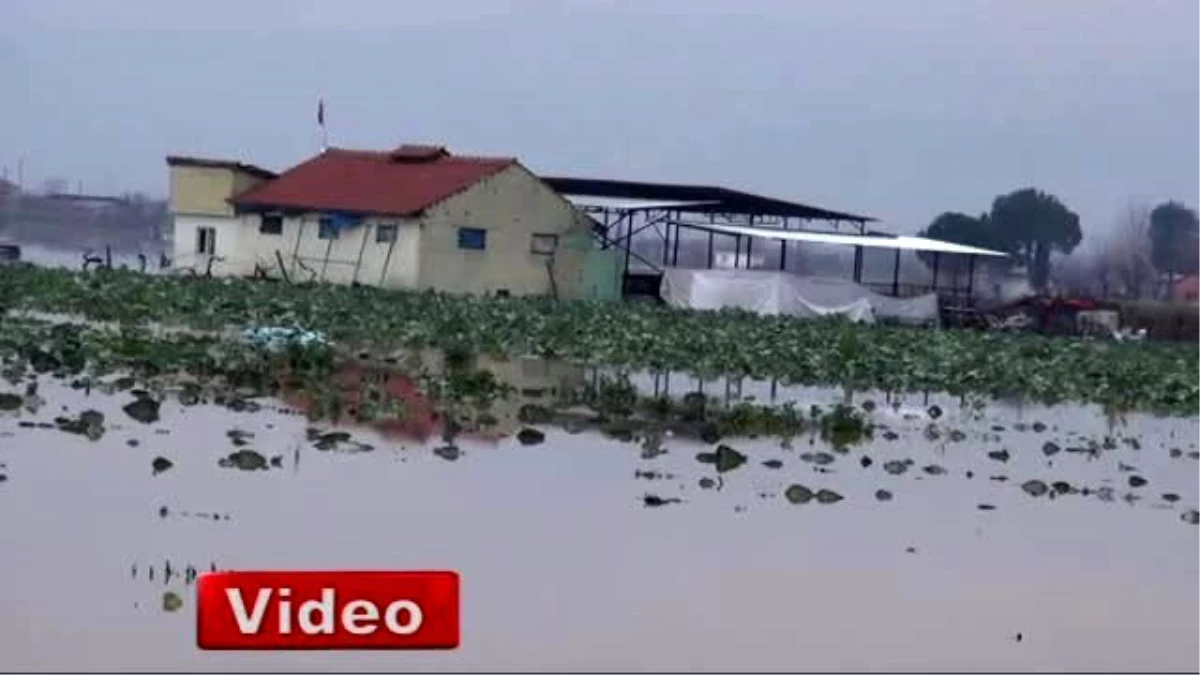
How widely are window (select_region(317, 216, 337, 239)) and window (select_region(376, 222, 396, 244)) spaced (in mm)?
1397

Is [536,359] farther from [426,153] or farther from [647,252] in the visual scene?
[647,252]

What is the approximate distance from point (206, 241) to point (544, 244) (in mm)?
9370

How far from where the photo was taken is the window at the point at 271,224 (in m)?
50.6

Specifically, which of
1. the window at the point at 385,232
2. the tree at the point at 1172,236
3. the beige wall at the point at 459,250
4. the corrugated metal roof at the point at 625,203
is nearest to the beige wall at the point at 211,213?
the beige wall at the point at 459,250

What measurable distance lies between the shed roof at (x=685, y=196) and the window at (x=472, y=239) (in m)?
3.95

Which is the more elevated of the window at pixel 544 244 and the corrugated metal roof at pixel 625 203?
the corrugated metal roof at pixel 625 203

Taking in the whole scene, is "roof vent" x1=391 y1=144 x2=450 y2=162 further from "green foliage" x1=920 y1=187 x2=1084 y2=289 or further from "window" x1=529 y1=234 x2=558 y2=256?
"green foliage" x1=920 y1=187 x2=1084 y2=289

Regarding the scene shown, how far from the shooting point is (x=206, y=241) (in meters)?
52.8

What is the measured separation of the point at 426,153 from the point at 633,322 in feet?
50.6

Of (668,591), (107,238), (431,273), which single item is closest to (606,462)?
(668,591)

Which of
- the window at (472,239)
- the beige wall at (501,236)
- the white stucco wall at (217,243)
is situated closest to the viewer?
the beige wall at (501,236)

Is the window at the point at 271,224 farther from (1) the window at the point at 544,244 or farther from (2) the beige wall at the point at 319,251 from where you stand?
(1) the window at the point at 544,244

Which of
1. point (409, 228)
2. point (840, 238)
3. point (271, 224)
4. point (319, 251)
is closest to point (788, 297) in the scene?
point (840, 238)

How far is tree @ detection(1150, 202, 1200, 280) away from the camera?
120m
